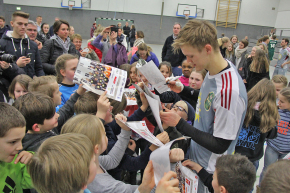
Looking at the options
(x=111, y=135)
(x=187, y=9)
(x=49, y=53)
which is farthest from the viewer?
(x=187, y=9)

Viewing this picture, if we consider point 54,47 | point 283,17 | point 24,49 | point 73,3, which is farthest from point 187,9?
point 24,49

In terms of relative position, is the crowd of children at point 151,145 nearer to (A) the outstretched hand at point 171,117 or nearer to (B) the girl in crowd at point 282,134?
(A) the outstretched hand at point 171,117

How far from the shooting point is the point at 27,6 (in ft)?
53.0

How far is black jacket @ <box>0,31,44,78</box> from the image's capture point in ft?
9.68

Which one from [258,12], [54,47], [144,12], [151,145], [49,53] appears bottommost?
[151,145]

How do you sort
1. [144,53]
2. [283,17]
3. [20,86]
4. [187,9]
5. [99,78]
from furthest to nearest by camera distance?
[187,9]
[283,17]
[144,53]
[20,86]
[99,78]

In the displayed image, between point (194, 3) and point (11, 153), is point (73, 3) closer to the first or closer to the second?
point (194, 3)

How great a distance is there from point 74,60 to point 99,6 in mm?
16166

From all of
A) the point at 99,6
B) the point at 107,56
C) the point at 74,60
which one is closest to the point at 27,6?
the point at 99,6

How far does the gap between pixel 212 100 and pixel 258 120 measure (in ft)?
2.82

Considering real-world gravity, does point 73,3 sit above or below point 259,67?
above

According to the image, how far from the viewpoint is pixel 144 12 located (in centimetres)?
1694

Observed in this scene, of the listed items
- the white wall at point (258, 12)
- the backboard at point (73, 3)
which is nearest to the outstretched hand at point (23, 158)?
the backboard at point (73, 3)

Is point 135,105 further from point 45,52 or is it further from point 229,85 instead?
point 45,52
